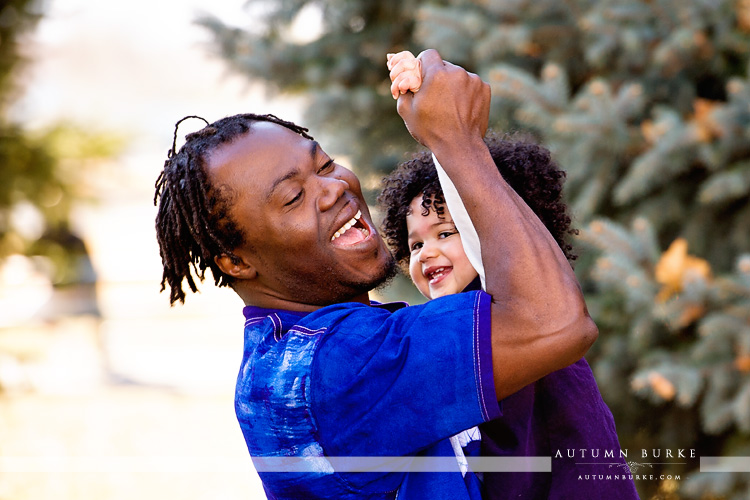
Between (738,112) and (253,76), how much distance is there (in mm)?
2799

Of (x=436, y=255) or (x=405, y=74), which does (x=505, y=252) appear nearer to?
(x=405, y=74)

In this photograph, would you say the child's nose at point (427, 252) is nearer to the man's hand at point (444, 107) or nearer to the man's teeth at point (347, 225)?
the man's teeth at point (347, 225)

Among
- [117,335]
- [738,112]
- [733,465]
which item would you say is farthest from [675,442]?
[117,335]

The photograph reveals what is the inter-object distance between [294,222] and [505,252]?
1.52ft

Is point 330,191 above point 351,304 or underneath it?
above

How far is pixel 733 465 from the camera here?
3.24 metres

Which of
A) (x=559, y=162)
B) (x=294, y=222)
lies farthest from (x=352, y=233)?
(x=559, y=162)

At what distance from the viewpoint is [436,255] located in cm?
201

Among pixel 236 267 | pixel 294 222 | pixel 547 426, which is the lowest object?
pixel 547 426

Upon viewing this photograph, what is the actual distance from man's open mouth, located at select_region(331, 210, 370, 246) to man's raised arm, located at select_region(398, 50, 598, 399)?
31 cm

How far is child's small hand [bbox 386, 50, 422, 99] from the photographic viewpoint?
133cm

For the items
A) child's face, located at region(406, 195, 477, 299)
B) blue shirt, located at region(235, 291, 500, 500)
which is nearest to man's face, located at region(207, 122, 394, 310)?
blue shirt, located at region(235, 291, 500, 500)

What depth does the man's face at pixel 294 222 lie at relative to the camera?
1518 mm

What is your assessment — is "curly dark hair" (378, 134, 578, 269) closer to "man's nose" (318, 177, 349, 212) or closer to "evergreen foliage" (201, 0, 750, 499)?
"man's nose" (318, 177, 349, 212)
